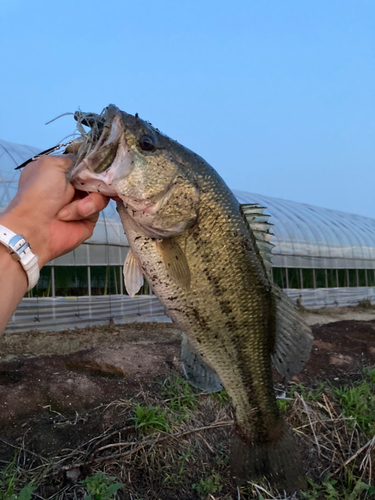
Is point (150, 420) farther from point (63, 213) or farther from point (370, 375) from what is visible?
point (370, 375)

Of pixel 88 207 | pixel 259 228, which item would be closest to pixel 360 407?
pixel 259 228

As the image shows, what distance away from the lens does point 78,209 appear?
6.81ft

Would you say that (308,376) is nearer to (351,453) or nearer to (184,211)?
(351,453)

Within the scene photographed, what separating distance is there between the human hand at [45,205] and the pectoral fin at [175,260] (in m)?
0.43

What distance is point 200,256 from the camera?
1970 mm

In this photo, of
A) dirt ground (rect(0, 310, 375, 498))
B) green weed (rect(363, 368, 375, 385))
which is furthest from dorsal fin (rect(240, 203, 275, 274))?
green weed (rect(363, 368, 375, 385))

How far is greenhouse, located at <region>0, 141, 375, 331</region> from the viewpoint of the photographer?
11180mm

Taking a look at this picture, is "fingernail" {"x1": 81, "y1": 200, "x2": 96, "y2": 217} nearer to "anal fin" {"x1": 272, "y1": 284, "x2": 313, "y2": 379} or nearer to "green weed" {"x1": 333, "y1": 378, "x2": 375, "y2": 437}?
"anal fin" {"x1": 272, "y1": 284, "x2": 313, "y2": 379}

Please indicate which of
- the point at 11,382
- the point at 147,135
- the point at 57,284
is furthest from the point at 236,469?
the point at 57,284

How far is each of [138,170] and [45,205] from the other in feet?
1.82

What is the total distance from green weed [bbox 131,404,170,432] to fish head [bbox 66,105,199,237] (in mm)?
2109

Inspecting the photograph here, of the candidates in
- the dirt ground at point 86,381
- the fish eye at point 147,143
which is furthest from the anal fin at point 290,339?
the dirt ground at point 86,381

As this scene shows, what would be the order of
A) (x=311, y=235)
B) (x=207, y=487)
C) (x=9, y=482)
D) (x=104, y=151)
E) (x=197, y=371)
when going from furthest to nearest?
(x=311, y=235) → (x=207, y=487) → (x=9, y=482) → (x=197, y=371) → (x=104, y=151)

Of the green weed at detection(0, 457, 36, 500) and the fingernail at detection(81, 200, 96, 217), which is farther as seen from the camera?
the green weed at detection(0, 457, 36, 500)
